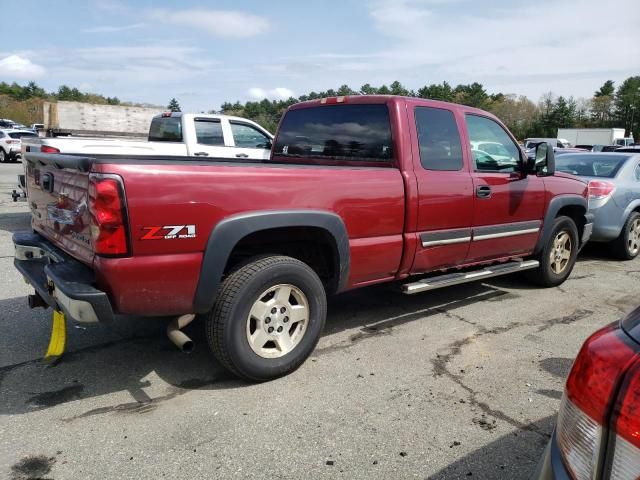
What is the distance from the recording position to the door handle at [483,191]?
459cm

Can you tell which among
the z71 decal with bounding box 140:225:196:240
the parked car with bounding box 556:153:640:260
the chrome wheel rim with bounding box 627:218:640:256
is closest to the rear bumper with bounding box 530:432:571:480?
the z71 decal with bounding box 140:225:196:240

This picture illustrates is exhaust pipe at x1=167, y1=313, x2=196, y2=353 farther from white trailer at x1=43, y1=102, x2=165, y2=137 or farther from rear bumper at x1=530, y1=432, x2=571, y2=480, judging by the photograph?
white trailer at x1=43, y1=102, x2=165, y2=137

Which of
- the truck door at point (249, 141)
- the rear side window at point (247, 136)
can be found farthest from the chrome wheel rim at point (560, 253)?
the rear side window at point (247, 136)

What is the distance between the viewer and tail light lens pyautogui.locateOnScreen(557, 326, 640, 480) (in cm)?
129

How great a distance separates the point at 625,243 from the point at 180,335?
6874 millimetres

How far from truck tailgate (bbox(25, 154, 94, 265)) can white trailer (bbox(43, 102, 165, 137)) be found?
8125 mm

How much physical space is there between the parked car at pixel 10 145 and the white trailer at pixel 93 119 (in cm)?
1369

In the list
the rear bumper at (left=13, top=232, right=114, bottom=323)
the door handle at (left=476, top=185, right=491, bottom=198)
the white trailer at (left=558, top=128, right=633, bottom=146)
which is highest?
the white trailer at (left=558, top=128, right=633, bottom=146)

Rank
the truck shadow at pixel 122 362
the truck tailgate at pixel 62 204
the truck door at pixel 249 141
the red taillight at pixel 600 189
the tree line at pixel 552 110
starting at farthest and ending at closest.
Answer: the tree line at pixel 552 110 < the truck door at pixel 249 141 < the red taillight at pixel 600 189 < the truck shadow at pixel 122 362 < the truck tailgate at pixel 62 204

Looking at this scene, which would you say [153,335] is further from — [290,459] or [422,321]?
[422,321]

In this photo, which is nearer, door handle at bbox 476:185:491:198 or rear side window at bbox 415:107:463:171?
rear side window at bbox 415:107:463:171

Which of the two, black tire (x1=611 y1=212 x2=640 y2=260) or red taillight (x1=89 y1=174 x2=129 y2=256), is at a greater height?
red taillight (x1=89 y1=174 x2=129 y2=256)

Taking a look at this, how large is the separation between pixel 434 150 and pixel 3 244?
6.25 m

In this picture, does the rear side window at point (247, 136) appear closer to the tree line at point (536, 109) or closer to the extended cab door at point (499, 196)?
the extended cab door at point (499, 196)
